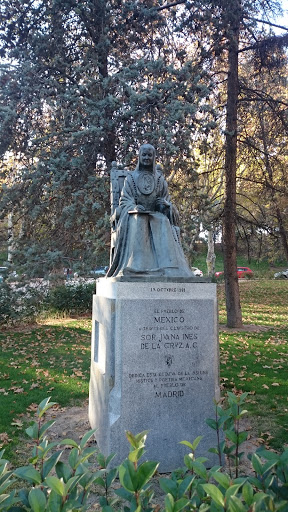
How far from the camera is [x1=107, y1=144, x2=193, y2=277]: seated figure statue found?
4438 mm

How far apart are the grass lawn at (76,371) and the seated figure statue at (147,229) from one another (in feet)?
7.24

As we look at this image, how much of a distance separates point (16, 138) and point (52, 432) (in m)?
9.00

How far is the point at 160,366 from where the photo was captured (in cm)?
395

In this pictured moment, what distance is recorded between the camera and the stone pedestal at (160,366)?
3834 mm

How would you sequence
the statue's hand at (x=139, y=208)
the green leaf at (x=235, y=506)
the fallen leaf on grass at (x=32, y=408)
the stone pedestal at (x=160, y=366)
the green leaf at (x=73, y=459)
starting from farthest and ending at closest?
1. the fallen leaf on grass at (x=32, y=408)
2. the statue's hand at (x=139, y=208)
3. the stone pedestal at (x=160, y=366)
4. the green leaf at (x=73, y=459)
5. the green leaf at (x=235, y=506)

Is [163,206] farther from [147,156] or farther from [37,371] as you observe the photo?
[37,371]

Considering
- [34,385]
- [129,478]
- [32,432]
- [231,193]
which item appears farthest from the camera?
[231,193]

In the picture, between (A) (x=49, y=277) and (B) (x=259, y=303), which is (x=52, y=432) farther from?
(B) (x=259, y=303)

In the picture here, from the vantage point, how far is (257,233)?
13539 millimetres

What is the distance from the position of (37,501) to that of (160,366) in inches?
112

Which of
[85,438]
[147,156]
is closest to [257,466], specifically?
[85,438]

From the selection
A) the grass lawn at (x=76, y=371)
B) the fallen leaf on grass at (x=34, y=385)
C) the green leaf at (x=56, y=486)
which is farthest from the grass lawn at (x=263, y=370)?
the green leaf at (x=56, y=486)

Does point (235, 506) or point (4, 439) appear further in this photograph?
point (4, 439)

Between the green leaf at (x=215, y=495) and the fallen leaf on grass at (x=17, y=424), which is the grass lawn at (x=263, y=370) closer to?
the fallen leaf on grass at (x=17, y=424)
